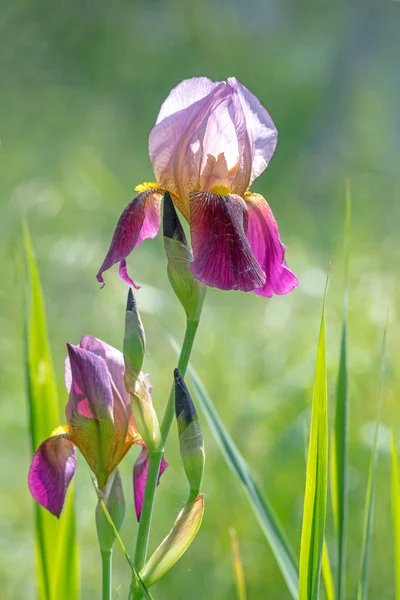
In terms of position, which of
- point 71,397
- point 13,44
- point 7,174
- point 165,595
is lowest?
point 165,595

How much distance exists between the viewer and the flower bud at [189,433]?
1.60ft

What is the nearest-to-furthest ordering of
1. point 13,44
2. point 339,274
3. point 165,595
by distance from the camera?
point 165,595 → point 339,274 → point 13,44

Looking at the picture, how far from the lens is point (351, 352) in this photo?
1457 millimetres

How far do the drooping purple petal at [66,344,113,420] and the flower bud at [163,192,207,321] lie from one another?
0.23ft

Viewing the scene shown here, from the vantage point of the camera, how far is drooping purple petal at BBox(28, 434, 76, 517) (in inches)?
20.8

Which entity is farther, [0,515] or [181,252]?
[0,515]

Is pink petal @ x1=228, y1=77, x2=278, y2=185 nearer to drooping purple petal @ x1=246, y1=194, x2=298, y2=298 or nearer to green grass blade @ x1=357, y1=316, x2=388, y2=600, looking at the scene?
drooping purple petal @ x1=246, y1=194, x2=298, y2=298

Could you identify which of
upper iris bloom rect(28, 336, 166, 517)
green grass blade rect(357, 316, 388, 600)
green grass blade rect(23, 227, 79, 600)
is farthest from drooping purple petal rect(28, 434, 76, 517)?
green grass blade rect(357, 316, 388, 600)

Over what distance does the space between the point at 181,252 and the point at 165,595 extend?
2.65 feet

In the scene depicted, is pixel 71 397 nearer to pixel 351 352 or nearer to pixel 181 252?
pixel 181 252

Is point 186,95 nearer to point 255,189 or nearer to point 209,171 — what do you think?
point 209,171

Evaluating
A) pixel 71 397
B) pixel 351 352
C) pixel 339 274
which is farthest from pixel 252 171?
pixel 339 274

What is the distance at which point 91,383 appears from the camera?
0.51 m

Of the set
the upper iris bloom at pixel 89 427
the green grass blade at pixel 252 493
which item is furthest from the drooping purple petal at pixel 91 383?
the green grass blade at pixel 252 493
